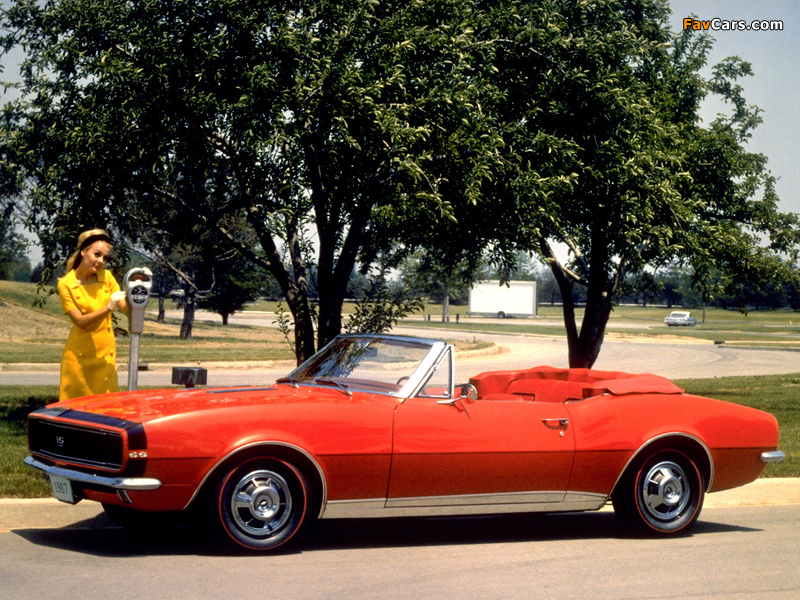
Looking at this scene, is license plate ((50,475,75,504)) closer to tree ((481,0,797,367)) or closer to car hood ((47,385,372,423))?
car hood ((47,385,372,423))

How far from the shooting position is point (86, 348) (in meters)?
7.30

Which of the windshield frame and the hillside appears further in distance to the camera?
the hillside

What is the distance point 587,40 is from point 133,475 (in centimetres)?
896

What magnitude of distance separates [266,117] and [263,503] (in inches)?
203

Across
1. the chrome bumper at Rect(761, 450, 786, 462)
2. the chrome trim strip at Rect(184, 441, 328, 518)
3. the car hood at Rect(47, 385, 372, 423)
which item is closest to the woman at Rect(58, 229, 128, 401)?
the car hood at Rect(47, 385, 372, 423)

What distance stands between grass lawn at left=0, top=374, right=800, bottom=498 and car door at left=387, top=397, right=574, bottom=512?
125 inches

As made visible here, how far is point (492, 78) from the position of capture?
12.4m

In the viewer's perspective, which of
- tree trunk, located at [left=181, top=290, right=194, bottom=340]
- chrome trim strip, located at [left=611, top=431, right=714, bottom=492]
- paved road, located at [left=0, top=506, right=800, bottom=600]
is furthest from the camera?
tree trunk, located at [left=181, top=290, right=194, bottom=340]

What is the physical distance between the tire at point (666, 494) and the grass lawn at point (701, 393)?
3282 millimetres

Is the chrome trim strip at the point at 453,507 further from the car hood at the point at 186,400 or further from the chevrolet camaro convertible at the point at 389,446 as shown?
the car hood at the point at 186,400

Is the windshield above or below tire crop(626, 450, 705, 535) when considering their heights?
above

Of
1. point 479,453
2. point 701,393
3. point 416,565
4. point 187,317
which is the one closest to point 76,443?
point 416,565

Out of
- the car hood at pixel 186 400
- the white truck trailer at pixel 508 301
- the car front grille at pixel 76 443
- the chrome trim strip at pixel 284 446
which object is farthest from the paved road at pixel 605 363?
the white truck trailer at pixel 508 301

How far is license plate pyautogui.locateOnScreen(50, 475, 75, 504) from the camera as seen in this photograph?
544cm
